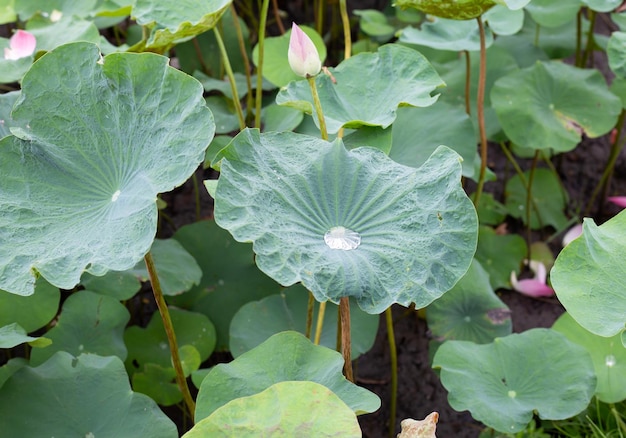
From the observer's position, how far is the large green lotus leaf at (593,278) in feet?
3.79

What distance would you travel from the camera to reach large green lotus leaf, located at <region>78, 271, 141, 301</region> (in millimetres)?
1619

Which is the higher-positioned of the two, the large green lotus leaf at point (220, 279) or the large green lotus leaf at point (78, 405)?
the large green lotus leaf at point (78, 405)

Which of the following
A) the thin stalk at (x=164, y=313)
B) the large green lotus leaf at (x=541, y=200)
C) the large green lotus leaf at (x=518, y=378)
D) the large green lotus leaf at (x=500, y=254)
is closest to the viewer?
the thin stalk at (x=164, y=313)

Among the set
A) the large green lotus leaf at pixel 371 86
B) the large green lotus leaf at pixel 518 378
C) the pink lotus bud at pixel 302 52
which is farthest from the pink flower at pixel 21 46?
the large green lotus leaf at pixel 518 378

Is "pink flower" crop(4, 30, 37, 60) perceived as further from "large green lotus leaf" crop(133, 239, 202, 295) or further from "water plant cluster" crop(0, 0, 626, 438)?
"large green lotus leaf" crop(133, 239, 202, 295)

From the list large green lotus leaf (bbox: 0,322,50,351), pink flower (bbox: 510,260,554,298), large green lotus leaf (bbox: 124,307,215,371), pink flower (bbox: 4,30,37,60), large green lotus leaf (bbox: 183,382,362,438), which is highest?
pink flower (bbox: 4,30,37,60)

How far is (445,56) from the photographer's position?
2152 mm

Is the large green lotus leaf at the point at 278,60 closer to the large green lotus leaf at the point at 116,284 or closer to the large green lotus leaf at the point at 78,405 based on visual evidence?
the large green lotus leaf at the point at 116,284

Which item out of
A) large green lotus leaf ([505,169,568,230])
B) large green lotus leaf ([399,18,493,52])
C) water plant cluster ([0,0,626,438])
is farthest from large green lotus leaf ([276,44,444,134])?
large green lotus leaf ([505,169,568,230])

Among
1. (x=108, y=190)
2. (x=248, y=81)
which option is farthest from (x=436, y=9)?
(x=108, y=190)

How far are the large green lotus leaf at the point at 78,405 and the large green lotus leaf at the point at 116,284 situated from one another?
335 millimetres

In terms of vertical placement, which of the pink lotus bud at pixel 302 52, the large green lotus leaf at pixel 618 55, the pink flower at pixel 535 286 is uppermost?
the pink lotus bud at pixel 302 52

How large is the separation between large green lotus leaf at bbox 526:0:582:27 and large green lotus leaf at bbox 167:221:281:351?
104 centimetres

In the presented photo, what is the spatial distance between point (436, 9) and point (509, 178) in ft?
3.66
